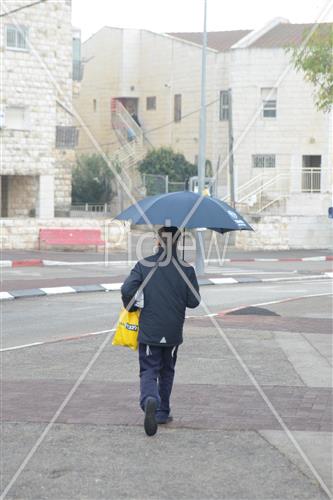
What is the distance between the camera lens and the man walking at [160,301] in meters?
8.53

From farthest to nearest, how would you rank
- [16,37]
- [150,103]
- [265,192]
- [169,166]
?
[150,103], [169,166], [265,192], [16,37]

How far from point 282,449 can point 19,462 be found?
1951 mm

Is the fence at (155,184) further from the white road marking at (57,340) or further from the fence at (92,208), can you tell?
the white road marking at (57,340)

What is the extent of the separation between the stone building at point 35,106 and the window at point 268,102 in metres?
9.99

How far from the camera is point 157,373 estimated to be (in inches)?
341

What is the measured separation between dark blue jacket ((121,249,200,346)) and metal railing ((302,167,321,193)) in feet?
132

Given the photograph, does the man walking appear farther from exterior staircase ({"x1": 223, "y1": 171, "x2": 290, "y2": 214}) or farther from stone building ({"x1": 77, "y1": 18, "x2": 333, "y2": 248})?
exterior staircase ({"x1": 223, "y1": 171, "x2": 290, "y2": 214})

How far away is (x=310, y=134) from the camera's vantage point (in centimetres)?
4894

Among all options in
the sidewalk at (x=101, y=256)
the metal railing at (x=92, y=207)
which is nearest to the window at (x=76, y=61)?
the metal railing at (x=92, y=207)

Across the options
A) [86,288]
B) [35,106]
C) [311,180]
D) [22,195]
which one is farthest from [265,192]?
[86,288]

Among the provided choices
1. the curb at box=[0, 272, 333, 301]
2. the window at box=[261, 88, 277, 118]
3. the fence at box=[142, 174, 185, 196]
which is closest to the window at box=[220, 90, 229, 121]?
the window at box=[261, 88, 277, 118]

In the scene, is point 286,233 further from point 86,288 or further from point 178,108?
point 86,288

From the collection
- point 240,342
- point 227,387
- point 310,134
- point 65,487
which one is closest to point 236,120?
point 310,134

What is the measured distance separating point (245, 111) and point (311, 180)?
4681 millimetres
